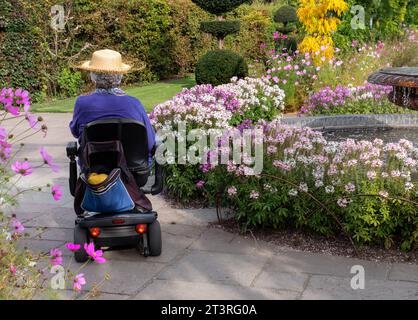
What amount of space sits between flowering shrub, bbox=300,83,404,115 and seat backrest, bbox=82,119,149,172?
212 inches

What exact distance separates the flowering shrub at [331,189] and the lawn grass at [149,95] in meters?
7.01

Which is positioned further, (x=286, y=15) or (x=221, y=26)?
(x=286, y=15)

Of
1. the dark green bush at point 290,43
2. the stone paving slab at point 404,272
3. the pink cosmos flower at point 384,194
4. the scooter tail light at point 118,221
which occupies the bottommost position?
the dark green bush at point 290,43

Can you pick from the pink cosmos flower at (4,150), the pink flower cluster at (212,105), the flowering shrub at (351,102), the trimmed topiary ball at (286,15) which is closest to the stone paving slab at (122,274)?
the pink cosmos flower at (4,150)

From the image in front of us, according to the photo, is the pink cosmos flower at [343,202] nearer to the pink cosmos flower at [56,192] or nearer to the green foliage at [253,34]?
the pink cosmos flower at [56,192]

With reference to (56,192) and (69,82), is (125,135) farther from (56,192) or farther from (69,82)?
(69,82)

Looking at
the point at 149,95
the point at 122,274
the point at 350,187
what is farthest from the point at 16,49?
the point at 350,187

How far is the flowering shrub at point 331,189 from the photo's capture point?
14.6 feet

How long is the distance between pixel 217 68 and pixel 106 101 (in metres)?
9.17

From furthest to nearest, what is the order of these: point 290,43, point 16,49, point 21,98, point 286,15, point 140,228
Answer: point 286,15 → point 290,43 → point 16,49 → point 140,228 → point 21,98

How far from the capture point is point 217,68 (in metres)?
13.6

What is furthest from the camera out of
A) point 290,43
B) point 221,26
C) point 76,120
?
point 290,43
